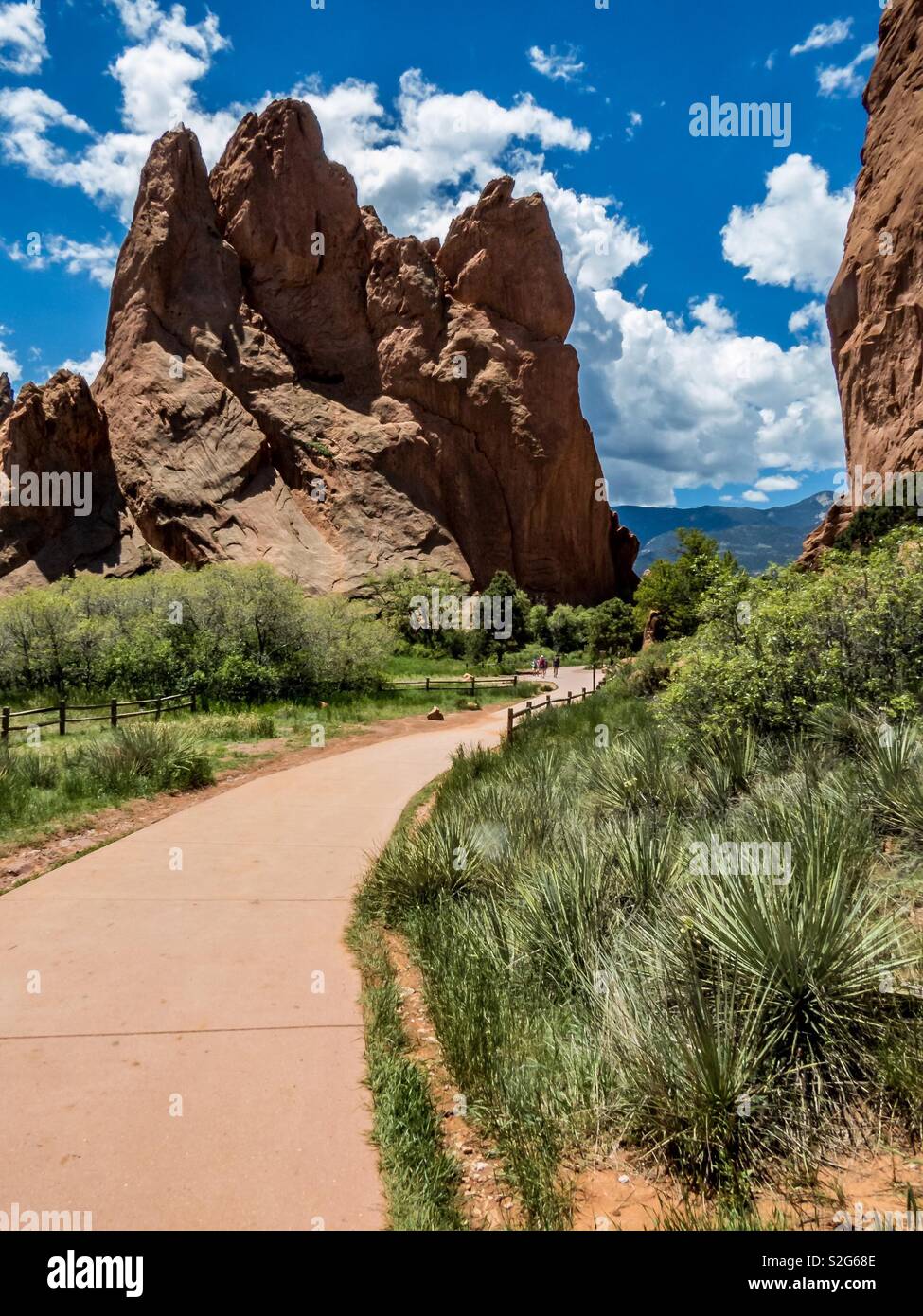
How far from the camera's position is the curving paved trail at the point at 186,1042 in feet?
9.30

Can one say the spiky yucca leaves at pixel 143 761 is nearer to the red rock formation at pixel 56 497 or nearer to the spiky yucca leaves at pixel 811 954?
the spiky yucca leaves at pixel 811 954

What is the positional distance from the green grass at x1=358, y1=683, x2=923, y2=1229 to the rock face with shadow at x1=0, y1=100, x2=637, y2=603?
154ft

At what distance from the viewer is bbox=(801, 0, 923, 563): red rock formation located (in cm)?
3403

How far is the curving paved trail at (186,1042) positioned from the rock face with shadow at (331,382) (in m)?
45.7

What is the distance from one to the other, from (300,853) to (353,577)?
1826 inches

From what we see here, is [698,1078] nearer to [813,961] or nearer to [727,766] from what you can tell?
[813,961]

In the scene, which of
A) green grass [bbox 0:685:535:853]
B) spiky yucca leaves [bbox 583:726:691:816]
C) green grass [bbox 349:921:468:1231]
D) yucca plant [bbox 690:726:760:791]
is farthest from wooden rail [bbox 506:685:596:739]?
green grass [bbox 349:921:468:1231]

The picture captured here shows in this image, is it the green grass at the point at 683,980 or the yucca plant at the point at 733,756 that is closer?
the green grass at the point at 683,980

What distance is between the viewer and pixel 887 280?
35375 millimetres

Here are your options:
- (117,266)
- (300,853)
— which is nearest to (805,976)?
(300,853)

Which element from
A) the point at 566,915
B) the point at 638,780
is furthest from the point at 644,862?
the point at 638,780

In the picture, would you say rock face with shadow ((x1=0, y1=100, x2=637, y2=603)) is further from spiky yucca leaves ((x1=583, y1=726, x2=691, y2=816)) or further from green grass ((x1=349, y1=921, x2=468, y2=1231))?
green grass ((x1=349, y1=921, x2=468, y2=1231))

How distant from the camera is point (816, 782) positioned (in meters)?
5.96

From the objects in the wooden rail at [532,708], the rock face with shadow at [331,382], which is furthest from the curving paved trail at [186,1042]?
the rock face with shadow at [331,382]
